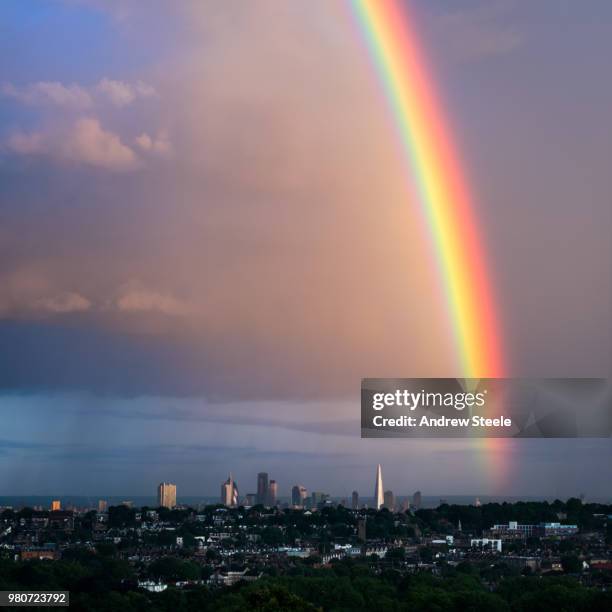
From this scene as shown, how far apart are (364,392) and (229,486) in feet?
443

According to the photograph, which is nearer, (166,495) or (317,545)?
(317,545)

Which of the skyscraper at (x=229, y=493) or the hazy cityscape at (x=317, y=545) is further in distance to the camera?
the skyscraper at (x=229, y=493)

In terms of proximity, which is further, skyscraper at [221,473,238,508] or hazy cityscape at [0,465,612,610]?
skyscraper at [221,473,238,508]

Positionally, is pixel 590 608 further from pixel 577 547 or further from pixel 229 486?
pixel 229 486

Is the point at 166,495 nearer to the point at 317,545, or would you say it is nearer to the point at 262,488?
the point at 262,488

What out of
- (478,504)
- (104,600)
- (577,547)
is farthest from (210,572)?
(478,504)

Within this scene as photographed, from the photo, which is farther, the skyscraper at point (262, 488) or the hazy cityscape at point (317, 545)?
the skyscraper at point (262, 488)

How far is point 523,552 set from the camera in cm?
10194

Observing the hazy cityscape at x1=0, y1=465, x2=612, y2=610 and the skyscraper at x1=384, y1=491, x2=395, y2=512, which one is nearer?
the hazy cityscape at x1=0, y1=465, x2=612, y2=610

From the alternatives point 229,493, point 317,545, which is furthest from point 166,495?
point 317,545

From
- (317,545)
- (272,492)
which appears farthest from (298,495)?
(317,545)

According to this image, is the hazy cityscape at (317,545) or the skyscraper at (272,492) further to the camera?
the skyscraper at (272,492)

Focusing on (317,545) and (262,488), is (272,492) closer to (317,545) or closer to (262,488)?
(262,488)

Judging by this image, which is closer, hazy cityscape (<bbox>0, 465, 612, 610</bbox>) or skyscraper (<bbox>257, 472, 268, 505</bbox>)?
hazy cityscape (<bbox>0, 465, 612, 610</bbox>)
